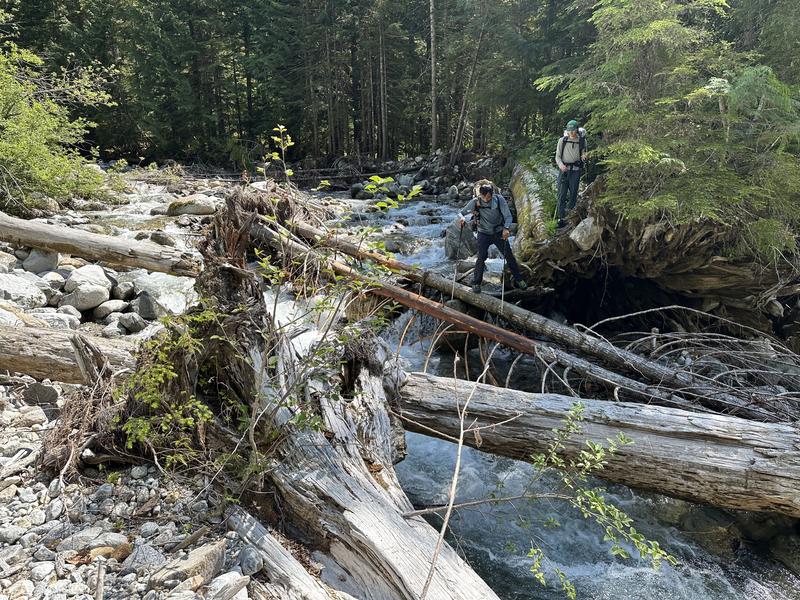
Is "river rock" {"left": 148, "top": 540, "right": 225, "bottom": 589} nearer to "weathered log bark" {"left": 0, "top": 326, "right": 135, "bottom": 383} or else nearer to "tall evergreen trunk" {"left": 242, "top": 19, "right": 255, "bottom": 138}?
"weathered log bark" {"left": 0, "top": 326, "right": 135, "bottom": 383}

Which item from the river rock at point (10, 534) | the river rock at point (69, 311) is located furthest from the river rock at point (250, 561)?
the river rock at point (69, 311)

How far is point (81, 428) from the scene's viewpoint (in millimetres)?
3520

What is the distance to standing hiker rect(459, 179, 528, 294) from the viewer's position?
7570 millimetres

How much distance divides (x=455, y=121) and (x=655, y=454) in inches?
1035

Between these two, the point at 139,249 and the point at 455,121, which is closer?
the point at 139,249

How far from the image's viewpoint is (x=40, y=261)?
8414 mm

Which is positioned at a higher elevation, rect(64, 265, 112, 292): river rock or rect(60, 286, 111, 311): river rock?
rect(64, 265, 112, 292): river rock

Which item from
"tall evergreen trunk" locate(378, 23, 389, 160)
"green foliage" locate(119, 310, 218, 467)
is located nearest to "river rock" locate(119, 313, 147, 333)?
"green foliage" locate(119, 310, 218, 467)

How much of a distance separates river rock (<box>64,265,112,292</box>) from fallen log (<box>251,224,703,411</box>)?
10.2ft

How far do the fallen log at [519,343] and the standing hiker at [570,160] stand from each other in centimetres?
287

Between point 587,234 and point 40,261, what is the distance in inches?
358

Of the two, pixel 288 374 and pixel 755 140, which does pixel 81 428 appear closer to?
pixel 288 374

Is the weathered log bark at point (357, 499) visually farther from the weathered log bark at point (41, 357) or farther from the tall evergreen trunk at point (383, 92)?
the tall evergreen trunk at point (383, 92)

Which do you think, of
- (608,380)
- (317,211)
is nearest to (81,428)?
(317,211)
